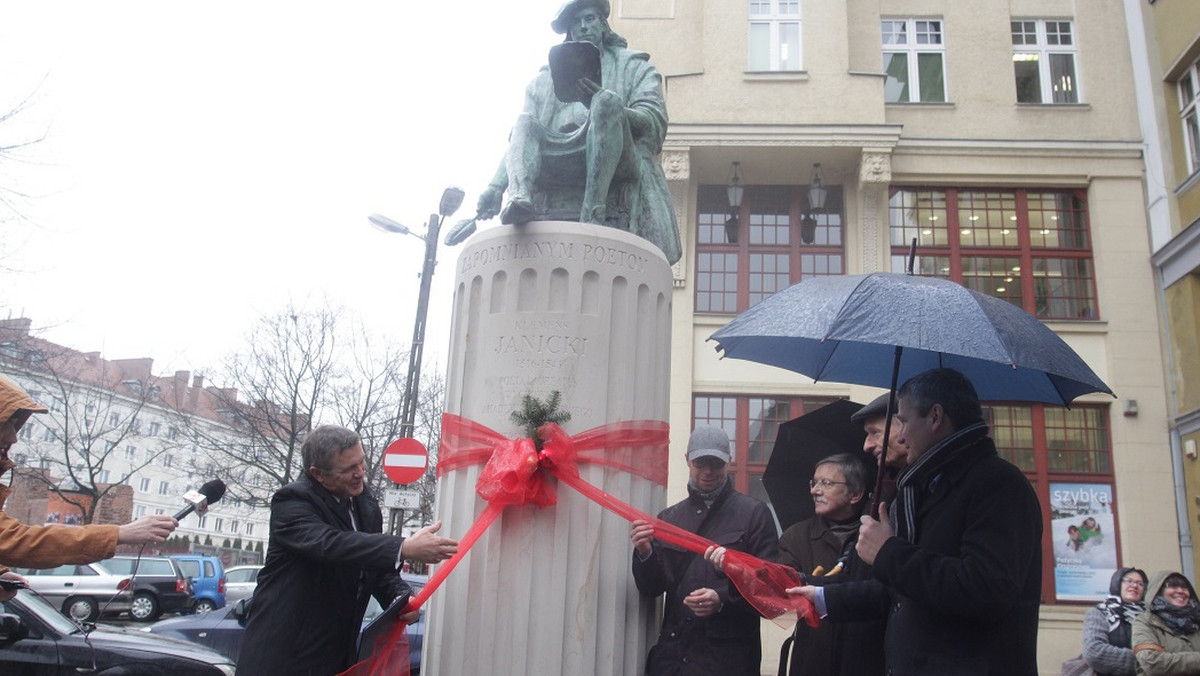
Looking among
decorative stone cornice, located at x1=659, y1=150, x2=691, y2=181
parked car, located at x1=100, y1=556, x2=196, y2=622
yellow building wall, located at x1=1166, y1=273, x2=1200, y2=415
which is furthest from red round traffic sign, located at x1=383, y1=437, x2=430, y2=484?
parked car, located at x1=100, y1=556, x2=196, y2=622

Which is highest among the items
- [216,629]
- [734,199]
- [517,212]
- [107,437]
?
[734,199]

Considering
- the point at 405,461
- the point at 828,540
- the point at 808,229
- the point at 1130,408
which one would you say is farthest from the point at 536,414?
the point at 1130,408

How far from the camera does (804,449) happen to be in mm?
4992

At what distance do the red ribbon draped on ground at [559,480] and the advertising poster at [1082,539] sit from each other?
13.4 m

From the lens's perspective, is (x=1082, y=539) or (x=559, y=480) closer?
(x=559, y=480)

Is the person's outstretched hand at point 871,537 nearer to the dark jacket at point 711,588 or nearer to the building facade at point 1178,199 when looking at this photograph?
the dark jacket at point 711,588

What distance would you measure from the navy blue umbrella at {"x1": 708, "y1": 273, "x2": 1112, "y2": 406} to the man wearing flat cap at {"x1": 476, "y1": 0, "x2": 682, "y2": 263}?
3.53 feet

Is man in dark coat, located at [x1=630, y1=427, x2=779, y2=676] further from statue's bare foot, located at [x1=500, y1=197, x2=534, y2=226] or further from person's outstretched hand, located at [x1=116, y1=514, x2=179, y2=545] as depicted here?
person's outstretched hand, located at [x1=116, y1=514, x2=179, y2=545]

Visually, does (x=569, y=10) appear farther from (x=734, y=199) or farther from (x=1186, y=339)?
(x=1186, y=339)

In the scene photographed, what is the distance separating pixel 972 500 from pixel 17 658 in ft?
20.4

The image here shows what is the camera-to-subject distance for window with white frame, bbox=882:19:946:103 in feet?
57.2

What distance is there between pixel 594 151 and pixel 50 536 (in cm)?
284

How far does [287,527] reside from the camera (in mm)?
3578

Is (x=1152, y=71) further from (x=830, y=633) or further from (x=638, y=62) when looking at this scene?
(x=830, y=633)
